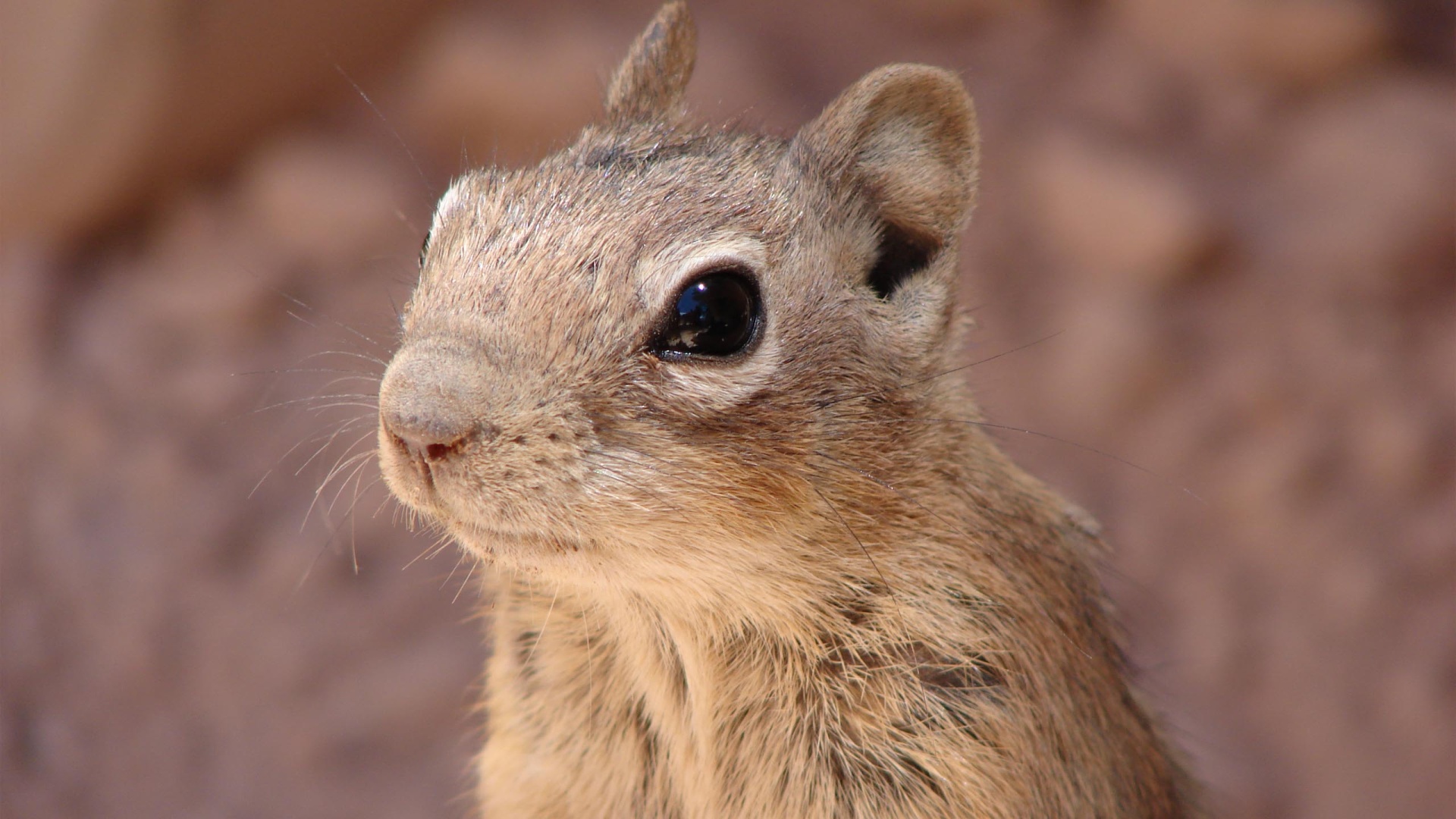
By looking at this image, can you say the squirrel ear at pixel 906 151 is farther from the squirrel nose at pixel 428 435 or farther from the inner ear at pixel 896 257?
the squirrel nose at pixel 428 435

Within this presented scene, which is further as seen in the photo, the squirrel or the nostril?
the squirrel

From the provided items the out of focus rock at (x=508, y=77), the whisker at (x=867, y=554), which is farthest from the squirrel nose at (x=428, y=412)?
the out of focus rock at (x=508, y=77)

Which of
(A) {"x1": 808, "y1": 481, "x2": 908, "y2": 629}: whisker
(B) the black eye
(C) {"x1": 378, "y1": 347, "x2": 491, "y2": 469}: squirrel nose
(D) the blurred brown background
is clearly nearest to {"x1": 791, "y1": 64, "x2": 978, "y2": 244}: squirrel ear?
(B) the black eye

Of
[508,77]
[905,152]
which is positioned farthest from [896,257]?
[508,77]

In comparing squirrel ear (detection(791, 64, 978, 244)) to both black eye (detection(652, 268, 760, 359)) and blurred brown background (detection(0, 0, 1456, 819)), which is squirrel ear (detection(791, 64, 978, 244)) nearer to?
black eye (detection(652, 268, 760, 359))

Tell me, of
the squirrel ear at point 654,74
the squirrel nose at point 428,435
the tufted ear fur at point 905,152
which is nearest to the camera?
the squirrel nose at point 428,435

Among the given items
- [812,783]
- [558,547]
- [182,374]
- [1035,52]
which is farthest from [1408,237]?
[182,374]
